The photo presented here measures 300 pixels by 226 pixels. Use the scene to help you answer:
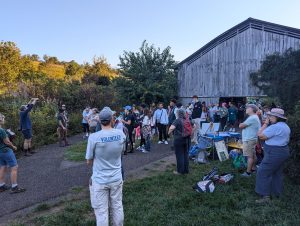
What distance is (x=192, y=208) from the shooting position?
18.1 ft

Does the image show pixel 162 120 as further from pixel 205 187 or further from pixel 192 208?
pixel 192 208

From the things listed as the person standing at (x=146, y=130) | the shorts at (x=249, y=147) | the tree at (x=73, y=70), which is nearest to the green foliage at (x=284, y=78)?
the shorts at (x=249, y=147)

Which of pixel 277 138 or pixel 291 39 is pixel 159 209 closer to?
pixel 277 138

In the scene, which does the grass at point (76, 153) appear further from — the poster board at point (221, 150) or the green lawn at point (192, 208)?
the poster board at point (221, 150)

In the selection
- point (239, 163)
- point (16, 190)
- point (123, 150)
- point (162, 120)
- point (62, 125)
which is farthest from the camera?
point (62, 125)

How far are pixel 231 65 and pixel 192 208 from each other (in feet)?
64.1

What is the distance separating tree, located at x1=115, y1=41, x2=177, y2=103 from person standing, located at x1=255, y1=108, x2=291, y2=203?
702 inches

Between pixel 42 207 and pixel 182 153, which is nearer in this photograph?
pixel 42 207

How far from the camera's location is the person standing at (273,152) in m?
5.61

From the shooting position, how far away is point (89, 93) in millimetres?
23719

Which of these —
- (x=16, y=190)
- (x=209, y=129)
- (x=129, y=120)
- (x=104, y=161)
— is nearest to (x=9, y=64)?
(x=129, y=120)

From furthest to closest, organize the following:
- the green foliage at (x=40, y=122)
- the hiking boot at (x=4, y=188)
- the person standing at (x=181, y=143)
Result: 1. the green foliage at (x=40, y=122)
2. the person standing at (x=181, y=143)
3. the hiking boot at (x=4, y=188)

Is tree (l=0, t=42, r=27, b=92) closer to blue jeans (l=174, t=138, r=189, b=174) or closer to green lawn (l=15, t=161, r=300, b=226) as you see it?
blue jeans (l=174, t=138, r=189, b=174)

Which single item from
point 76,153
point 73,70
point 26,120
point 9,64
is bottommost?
point 76,153
